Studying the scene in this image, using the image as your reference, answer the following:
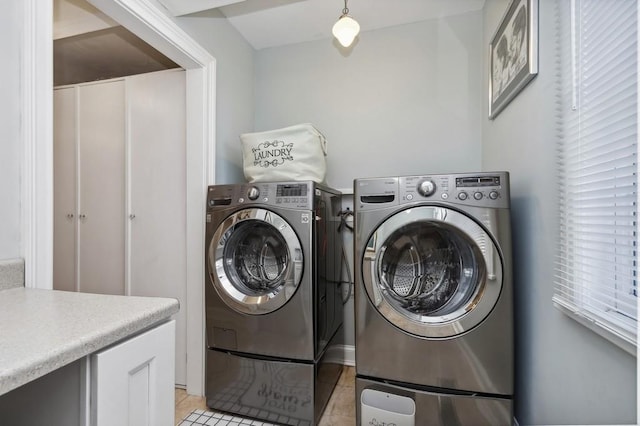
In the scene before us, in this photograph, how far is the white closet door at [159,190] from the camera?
190cm

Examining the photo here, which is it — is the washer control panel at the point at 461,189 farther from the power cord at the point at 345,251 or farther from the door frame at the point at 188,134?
the door frame at the point at 188,134

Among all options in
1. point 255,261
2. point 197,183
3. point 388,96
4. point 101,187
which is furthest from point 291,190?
point 101,187

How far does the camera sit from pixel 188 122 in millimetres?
1800

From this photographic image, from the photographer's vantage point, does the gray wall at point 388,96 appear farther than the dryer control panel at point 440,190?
Yes

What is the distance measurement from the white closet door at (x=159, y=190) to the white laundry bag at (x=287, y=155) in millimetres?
542

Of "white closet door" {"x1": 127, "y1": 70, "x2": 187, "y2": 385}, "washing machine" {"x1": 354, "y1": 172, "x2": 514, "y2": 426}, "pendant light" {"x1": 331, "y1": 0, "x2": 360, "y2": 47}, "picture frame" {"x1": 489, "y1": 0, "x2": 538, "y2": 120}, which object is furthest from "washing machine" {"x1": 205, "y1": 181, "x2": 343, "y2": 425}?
"picture frame" {"x1": 489, "y1": 0, "x2": 538, "y2": 120}

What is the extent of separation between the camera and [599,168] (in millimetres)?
828

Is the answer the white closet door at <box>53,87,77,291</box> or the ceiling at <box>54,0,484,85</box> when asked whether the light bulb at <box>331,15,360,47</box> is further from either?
the white closet door at <box>53,87,77,291</box>

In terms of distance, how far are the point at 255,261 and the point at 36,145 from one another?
105cm

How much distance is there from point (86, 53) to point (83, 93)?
0.56m

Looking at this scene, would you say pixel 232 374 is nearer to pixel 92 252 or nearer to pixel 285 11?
Result: pixel 92 252

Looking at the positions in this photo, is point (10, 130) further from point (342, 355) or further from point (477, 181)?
point (342, 355)

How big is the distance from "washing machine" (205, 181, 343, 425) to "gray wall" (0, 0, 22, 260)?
800 mm

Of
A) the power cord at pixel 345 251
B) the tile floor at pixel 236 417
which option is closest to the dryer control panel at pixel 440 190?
the power cord at pixel 345 251
